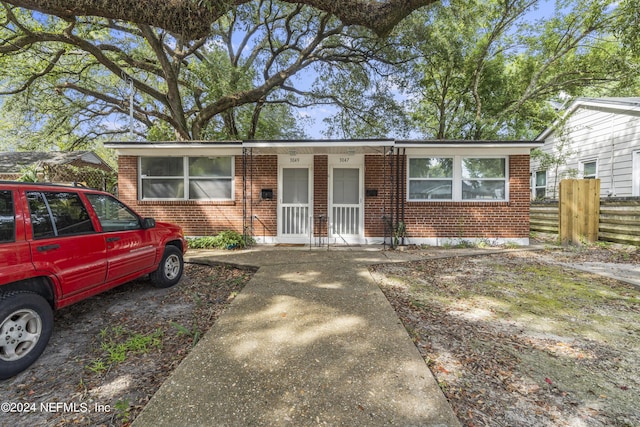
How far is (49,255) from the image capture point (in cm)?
266

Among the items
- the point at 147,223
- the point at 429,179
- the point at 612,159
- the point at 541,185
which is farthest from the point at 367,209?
the point at 541,185

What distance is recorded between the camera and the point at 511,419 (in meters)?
1.83

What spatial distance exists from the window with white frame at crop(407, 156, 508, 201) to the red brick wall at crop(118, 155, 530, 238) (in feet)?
0.71

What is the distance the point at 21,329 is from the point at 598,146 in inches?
640

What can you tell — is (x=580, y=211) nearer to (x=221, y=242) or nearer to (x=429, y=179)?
(x=429, y=179)

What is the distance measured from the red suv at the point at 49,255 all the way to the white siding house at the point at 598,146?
14.5 metres

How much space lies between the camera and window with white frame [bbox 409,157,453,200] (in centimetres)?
796

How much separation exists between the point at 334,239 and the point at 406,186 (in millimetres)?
2635

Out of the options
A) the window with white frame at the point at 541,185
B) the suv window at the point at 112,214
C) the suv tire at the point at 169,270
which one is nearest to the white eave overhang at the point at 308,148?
the suv tire at the point at 169,270

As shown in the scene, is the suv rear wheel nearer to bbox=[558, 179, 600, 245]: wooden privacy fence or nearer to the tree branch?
the tree branch

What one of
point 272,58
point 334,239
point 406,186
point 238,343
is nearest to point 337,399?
point 238,343

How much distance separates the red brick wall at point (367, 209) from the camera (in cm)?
787

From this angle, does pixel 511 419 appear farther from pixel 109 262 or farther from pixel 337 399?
pixel 109 262

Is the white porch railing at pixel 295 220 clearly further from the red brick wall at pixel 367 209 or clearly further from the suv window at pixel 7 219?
the suv window at pixel 7 219
